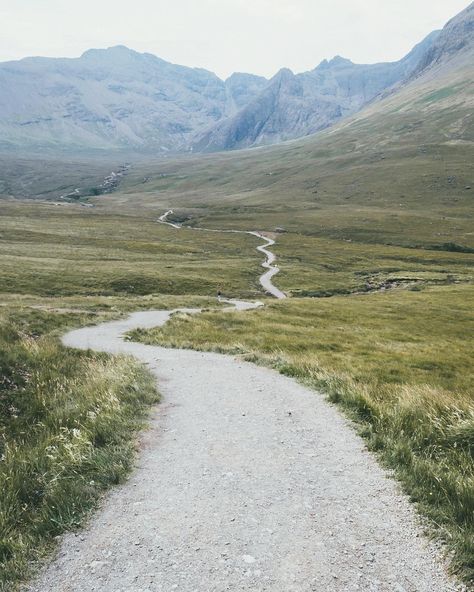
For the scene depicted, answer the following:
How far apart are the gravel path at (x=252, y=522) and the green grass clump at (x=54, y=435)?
1.51ft

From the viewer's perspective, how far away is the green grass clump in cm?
764

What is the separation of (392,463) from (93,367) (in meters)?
12.0

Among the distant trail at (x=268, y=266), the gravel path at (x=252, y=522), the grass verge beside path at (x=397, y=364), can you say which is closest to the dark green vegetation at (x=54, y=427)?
the gravel path at (x=252, y=522)

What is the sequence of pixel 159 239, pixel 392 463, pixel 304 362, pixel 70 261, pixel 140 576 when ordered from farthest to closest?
1. pixel 159 239
2. pixel 70 261
3. pixel 304 362
4. pixel 392 463
5. pixel 140 576

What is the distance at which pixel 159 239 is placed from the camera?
13588 centimetres

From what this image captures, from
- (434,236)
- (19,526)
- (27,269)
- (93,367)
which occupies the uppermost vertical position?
(19,526)

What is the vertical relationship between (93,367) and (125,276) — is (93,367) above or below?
above

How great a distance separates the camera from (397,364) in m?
27.8

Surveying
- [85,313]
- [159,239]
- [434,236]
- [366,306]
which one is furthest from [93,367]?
[434,236]

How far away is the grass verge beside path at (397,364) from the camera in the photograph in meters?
8.41

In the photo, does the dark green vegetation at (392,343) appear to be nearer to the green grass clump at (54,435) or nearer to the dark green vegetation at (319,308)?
the dark green vegetation at (319,308)

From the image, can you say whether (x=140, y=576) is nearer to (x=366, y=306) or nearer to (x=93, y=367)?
(x=93, y=367)

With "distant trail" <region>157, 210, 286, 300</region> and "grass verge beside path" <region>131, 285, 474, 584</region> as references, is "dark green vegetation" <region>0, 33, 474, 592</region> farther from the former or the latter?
"distant trail" <region>157, 210, 286, 300</region>

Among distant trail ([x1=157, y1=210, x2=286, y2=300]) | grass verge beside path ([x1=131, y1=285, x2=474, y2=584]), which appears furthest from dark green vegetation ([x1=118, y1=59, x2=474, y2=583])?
distant trail ([x1=157, y1=210, x2=286, y2=300])
